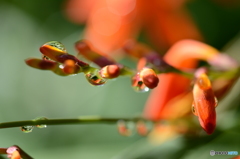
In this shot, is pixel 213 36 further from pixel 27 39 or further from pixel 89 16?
pixel 27 39

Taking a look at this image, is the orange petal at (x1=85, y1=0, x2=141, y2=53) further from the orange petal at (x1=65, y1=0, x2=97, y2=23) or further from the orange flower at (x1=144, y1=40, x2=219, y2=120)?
the orange flower at (x1=144, y1=40, x2=219, y2=120)

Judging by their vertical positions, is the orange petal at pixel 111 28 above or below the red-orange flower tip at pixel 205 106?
above

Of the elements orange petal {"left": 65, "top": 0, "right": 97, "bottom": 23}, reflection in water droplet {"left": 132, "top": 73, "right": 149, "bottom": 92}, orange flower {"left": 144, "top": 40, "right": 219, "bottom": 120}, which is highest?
orange petal {"left": 65, "top": 0, "right": 97, "bottom": 23}

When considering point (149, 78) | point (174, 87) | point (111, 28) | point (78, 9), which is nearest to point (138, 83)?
point (149, 78)

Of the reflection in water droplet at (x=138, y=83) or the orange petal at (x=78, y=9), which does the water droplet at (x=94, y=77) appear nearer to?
the reflection in water droplet at (x=138, y=83)

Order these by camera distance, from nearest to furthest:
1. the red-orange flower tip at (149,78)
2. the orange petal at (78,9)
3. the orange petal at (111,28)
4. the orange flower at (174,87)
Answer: the red-orange flower tip at (149,78) < the orange flower at (174,87) < the orange petal at (111,28) < the orange petal at (78,9)

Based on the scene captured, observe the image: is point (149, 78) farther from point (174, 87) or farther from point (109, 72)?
point (174, 87)

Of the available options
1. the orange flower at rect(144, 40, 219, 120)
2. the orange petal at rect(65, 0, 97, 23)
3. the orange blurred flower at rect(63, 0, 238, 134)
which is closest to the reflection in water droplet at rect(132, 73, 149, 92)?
the orange flower at rect(144, 40, 219, 120)

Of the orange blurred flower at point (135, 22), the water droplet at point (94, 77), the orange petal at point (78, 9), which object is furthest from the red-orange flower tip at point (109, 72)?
the orange petal at point (78, 9)
